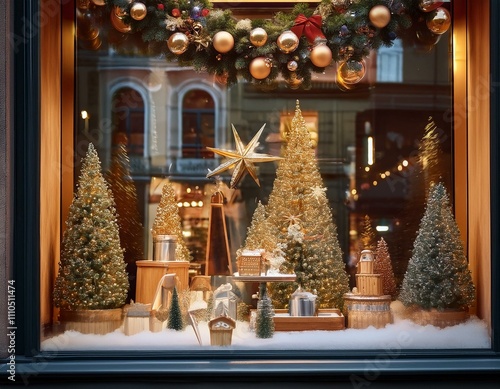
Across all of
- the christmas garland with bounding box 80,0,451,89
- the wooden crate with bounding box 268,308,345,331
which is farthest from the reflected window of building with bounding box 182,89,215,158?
the wooden crate with bounding box 268,308,345,331

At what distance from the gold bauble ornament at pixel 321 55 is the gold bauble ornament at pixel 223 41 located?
1.87 ft

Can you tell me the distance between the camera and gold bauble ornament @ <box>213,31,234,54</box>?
5.77 metres

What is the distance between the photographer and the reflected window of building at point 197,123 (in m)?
6.21

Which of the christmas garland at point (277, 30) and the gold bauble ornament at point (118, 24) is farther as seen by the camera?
the gold bauble ornament at point (118, 24)

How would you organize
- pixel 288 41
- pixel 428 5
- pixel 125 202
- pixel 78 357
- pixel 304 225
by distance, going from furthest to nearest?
pixel 125 202 < pixel 304 225 < pixel 428 5 < pixel 288 41 < pixel 78 357

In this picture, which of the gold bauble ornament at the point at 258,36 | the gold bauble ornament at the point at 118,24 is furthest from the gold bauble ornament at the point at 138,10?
the gold bauble ornament at the point at 258,36

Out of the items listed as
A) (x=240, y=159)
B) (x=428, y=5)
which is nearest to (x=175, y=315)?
(x=240, y=159)

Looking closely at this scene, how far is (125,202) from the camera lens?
20.3ft

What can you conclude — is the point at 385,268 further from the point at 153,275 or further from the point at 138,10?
the point at 138,10

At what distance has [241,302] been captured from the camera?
5.91m

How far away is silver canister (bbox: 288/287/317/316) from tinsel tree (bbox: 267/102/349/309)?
145 mm

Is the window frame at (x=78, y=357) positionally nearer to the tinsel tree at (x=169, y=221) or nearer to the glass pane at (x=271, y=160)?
the glass pane at (x=271, y=160)

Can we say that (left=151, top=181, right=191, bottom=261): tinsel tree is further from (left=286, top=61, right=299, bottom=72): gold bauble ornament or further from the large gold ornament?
(left=286, top=61, right=299, bottom=72): gold bauble ornament

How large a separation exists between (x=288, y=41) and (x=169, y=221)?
5.09 ft
